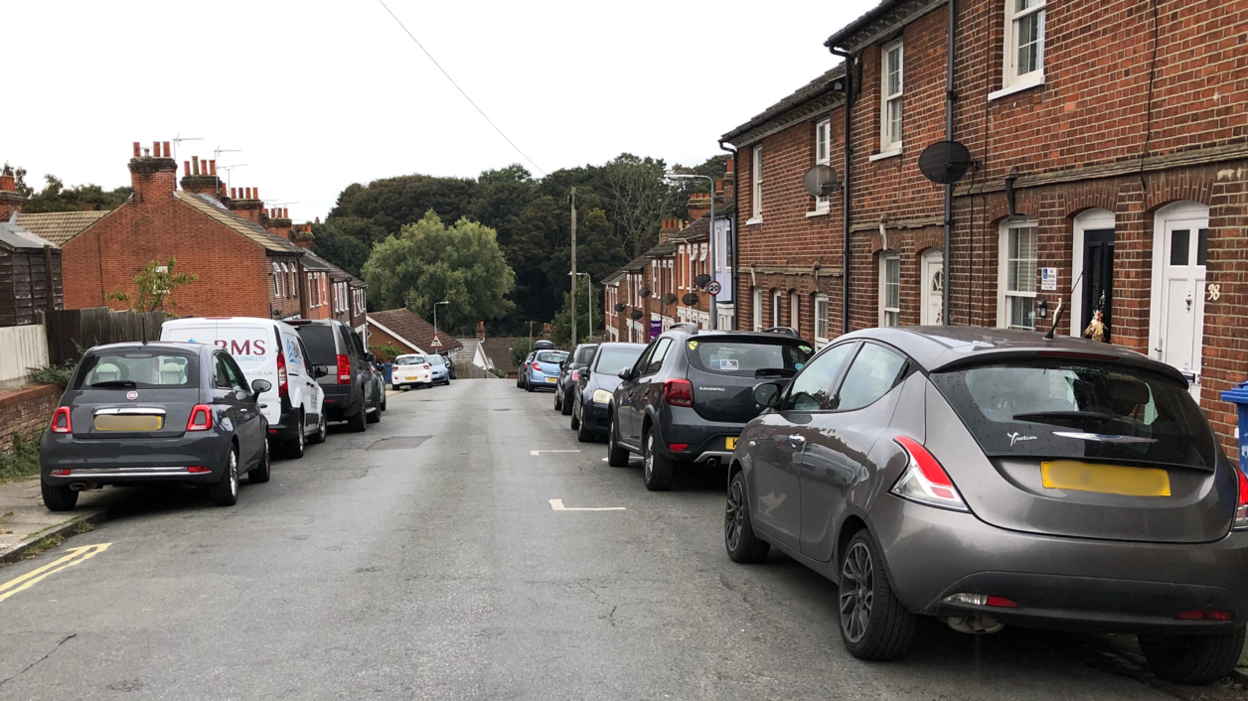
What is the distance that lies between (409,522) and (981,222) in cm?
760

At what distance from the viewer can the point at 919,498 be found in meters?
4.69

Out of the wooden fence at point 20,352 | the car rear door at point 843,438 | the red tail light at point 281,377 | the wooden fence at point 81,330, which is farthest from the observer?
the wooden fence at point 81,330

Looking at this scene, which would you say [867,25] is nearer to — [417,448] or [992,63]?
[992,63]

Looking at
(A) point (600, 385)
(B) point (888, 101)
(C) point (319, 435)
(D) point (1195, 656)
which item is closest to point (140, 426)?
(C) point (319, 435)

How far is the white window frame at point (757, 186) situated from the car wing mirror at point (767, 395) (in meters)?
15.8

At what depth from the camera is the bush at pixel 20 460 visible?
12352mm

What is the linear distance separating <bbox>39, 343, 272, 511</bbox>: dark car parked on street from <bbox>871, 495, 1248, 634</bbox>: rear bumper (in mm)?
7497

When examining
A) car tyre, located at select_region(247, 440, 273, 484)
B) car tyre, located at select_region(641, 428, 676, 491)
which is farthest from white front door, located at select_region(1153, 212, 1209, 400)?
car tyre, located at select_region(247, 440, 273, 484)

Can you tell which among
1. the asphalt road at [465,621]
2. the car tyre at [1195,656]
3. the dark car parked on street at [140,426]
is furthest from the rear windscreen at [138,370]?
the car tyre at [1195,656]

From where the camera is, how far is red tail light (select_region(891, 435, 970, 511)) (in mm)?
4605

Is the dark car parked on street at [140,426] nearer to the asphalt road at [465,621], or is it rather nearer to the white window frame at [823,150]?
the asphalt road at [465,621]

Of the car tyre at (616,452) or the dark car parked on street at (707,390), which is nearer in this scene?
the dark car parked on street at (707,390)

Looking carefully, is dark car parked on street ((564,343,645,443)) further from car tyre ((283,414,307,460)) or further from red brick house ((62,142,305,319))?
red brick house ((62,142,305,319))

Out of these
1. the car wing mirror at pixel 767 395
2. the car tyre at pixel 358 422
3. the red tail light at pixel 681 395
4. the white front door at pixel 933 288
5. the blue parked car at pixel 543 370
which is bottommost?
the blue parked car at pixel 543 370
